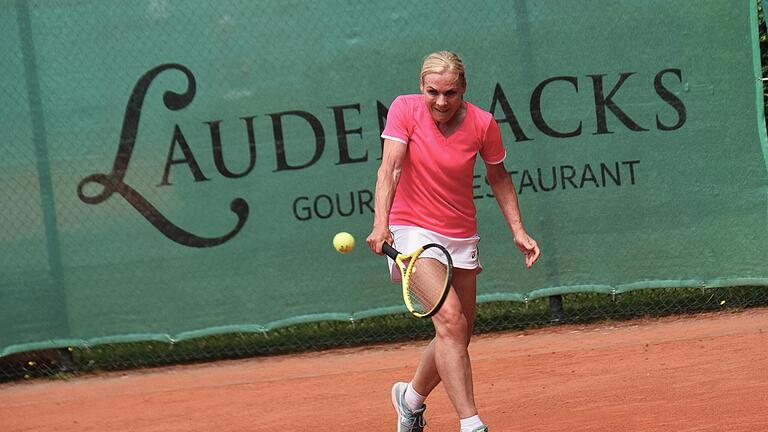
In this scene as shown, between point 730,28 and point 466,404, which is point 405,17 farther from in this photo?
point 466,404

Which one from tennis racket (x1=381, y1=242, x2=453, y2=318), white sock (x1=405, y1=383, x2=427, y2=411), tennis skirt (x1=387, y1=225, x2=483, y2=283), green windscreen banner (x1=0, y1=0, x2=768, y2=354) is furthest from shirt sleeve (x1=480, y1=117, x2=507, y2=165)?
green windscreen banner (x1=0, y1=0, x2=768, y2=354)

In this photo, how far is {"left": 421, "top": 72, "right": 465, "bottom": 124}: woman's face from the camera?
3.81m

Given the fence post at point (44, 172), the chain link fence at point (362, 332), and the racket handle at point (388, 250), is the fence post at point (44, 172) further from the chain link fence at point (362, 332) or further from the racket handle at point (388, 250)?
the racket handle at point (388, 250)

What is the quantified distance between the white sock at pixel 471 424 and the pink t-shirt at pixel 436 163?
71 cm

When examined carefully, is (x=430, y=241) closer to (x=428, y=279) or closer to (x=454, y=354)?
(x=428, y=279)

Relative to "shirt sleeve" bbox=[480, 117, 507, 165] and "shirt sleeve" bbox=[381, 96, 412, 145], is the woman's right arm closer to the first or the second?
"shirt sleeve" bbox=[381, 96, 412, 145]

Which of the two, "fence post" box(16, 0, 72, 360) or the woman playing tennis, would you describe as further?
"fence post" box(16, 0, 72, 360)

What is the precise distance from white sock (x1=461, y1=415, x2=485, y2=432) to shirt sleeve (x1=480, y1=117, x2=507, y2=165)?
1.00m

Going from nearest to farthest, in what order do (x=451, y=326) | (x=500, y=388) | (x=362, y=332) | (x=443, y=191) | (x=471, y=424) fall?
(x=471, y=424), (x=451, y=326), (x=443, y=191), (x=500, y=388), (x=362, y=332)

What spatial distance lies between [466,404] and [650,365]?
2175 millimetres

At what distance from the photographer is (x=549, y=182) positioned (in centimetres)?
671

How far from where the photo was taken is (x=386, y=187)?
391 cm

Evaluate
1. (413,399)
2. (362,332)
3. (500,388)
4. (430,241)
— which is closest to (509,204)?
(430,241)

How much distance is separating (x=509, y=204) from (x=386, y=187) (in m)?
0.60
